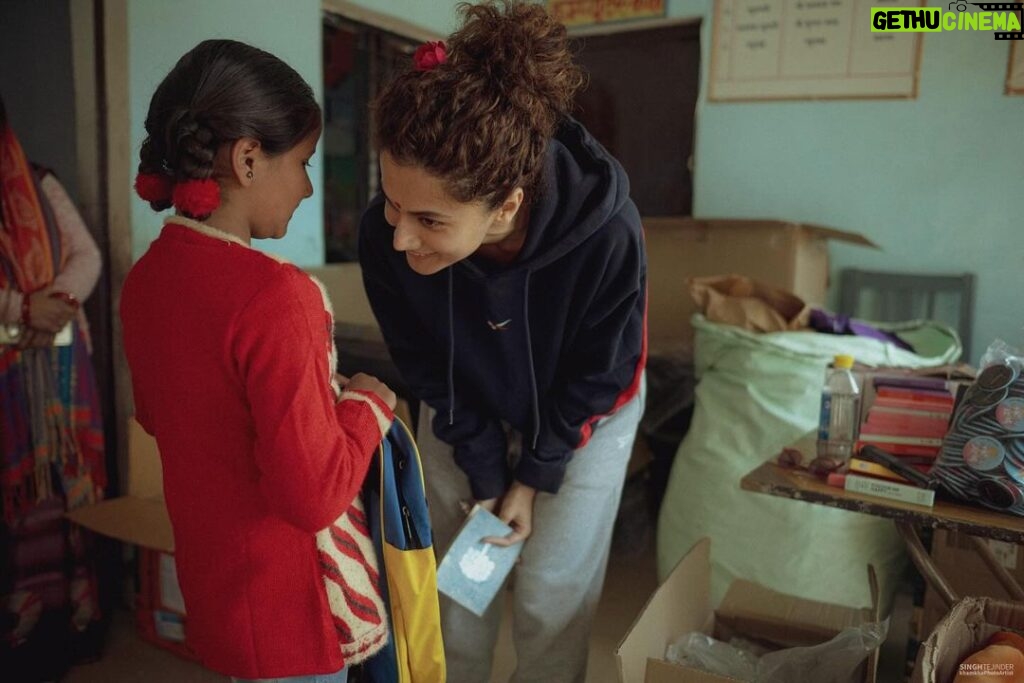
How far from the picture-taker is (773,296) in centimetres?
208

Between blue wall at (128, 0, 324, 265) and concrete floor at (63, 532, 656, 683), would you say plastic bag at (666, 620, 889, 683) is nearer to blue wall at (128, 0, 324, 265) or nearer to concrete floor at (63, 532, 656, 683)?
concrete floor at (63, 532, 656, 683)

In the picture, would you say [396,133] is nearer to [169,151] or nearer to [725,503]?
[169,151]

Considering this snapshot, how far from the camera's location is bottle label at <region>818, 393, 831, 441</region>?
4.50 feet

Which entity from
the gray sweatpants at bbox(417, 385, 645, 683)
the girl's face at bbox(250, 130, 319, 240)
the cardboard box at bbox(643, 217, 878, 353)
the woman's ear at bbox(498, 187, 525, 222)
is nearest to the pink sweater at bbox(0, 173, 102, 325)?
the gray sweatpants at bbox(417, 385, 645, 683)

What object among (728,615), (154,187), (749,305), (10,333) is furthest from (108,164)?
(728,615)

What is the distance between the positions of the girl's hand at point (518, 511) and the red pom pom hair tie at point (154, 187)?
69 cm

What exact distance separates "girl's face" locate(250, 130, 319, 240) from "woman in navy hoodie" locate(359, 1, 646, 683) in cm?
10

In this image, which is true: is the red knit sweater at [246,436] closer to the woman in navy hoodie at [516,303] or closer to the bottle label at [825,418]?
the woman in navy hoodie at [516,303]

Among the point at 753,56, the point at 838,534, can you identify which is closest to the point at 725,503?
the point at 838,534

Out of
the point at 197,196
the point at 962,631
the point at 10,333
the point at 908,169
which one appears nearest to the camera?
the point at 197,196

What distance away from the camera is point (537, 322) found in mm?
1173

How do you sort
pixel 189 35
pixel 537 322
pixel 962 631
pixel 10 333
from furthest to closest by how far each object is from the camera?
1. pixel 189 35
2. pixel 10 333
3. pixel 537 322
4. pixel 962 631

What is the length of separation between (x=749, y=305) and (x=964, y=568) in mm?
770

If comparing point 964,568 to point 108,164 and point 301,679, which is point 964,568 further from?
point 108,164
